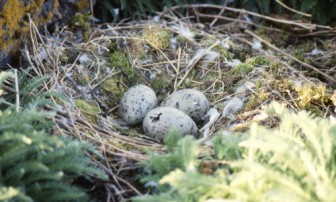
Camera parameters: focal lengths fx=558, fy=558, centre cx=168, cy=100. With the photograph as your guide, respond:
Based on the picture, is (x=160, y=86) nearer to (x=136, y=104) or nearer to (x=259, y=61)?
(x=136, y=104)

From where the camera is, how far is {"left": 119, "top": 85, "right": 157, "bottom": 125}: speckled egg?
3049mm

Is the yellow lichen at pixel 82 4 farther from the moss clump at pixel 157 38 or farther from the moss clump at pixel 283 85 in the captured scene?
the moss clump at pixel 283 85

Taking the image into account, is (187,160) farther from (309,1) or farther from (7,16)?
(309,1)

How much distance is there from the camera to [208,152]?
2.48m

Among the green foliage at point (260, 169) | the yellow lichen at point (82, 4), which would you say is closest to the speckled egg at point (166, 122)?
the green foliage at point (260, 169)

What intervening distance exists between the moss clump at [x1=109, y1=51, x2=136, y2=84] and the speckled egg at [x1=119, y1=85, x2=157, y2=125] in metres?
0.26

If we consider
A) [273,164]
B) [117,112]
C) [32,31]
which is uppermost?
[32,31]

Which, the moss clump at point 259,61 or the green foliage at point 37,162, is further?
the moss clump at point 259,61

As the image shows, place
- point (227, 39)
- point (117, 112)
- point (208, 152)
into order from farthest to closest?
point (227, 39) → point (117, 112) → point (208, 152)

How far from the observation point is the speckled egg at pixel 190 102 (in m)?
3.04

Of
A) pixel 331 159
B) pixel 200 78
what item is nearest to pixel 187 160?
pixel 331 159

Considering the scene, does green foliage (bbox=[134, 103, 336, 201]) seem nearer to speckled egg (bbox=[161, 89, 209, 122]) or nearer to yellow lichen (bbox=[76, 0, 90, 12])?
speckled egg (bbox=[161, 89, 209, 122])

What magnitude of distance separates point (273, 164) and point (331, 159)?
0.22 meters

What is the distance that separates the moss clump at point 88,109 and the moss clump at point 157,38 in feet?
2.18
